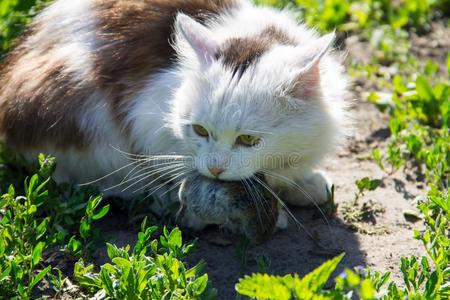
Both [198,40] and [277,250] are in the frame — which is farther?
[277,250]

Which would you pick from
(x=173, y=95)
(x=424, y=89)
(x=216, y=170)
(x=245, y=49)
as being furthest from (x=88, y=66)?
(x=424, y=89)

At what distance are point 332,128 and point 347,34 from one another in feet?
6.79

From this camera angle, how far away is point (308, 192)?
3.91m

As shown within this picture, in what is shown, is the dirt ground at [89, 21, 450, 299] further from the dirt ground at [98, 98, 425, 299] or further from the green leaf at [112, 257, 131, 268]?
the green leaf at [112, 257, 131, 268]

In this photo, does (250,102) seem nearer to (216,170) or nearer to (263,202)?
(216,170)

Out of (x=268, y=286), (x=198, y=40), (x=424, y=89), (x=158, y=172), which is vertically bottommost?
(x=158, y=172)

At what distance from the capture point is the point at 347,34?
5434mm

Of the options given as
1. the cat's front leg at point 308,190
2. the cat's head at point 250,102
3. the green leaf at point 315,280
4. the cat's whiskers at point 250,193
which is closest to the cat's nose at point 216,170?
the cat's head at point 250,102

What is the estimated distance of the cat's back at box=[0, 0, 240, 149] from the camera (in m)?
3.73

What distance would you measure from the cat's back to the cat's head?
0.29m

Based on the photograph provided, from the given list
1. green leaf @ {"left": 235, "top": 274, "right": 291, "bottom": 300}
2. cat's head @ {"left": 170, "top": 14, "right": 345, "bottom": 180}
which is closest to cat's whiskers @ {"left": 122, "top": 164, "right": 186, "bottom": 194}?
cat's head @ {"left": 170, "top": 14, "right": 345, "bottom": 180}

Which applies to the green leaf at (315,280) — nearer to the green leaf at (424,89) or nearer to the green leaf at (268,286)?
the green leaf at (268,286)

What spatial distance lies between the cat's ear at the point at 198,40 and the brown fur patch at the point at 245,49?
0.15ft

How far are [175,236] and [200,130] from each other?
56 cm
